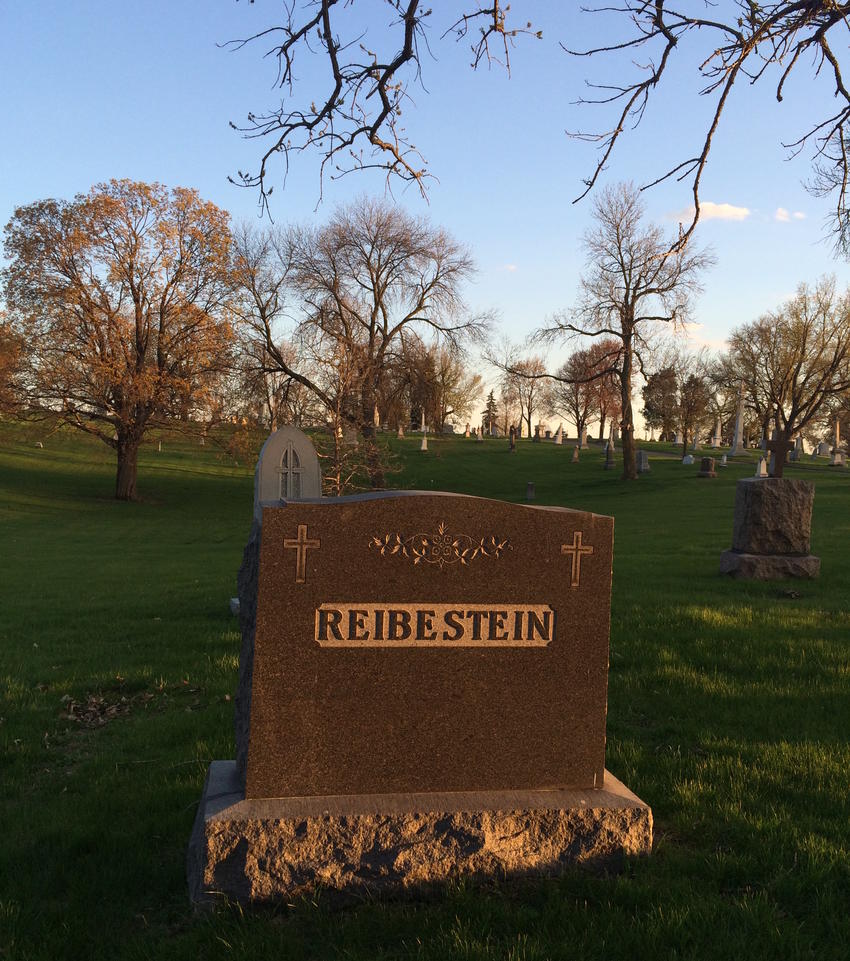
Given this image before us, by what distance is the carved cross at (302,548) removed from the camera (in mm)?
3428

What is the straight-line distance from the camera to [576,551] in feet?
12.1

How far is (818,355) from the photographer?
135 feet

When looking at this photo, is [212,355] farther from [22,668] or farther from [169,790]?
[169,790]

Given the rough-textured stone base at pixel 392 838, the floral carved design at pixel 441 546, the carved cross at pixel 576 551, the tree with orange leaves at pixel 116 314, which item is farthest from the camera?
the tree with orange leaves at pixel 116 314

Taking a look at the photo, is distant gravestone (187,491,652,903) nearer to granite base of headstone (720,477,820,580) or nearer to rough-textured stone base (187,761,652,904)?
rough-textured stone base (187,761,652,904)

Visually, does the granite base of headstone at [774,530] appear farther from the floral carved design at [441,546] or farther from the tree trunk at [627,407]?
the tree trunk at [627,407]

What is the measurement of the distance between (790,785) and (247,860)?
2867mm

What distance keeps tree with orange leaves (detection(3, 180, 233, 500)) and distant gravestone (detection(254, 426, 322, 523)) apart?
72.4 ft

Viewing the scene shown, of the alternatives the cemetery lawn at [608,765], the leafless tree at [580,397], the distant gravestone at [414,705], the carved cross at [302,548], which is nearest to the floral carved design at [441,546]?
the distant gravestone at [414,705]

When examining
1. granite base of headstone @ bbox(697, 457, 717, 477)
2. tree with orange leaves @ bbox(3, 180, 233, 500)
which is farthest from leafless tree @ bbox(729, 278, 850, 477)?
tree with orange leaves @ bbox(3, 180, 233, 500)

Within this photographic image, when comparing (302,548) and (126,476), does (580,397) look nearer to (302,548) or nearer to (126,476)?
(126,476)

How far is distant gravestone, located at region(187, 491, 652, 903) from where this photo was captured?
3.33m

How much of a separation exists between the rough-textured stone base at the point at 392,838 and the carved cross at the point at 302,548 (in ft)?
3.25

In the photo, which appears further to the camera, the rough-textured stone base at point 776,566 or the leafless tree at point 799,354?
the leafless tree at point 799,354
